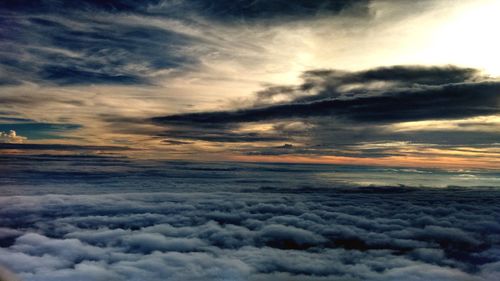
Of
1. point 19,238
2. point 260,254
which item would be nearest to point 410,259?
point 260,254

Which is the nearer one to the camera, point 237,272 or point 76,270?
point 76,270

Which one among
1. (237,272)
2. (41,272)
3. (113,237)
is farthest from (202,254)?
(41,272)

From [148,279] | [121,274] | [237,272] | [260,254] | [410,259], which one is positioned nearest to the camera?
Answer: [148,279]

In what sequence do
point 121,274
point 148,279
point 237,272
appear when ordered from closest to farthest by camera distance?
point 148,279 < point 121,274 < point 237,272

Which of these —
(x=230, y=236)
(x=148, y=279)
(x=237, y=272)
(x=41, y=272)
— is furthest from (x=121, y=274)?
(x=230, y=236)

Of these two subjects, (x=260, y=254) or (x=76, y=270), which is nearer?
(x=76, y=270)

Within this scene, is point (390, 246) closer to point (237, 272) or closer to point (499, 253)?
point (499, 253)

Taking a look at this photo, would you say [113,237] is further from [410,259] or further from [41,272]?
[410,259]

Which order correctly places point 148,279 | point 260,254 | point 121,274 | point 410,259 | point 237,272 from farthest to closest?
1. point 260,254
2. point 410,259
3. point 237,272
4. point 121,274
5. point 148,279
